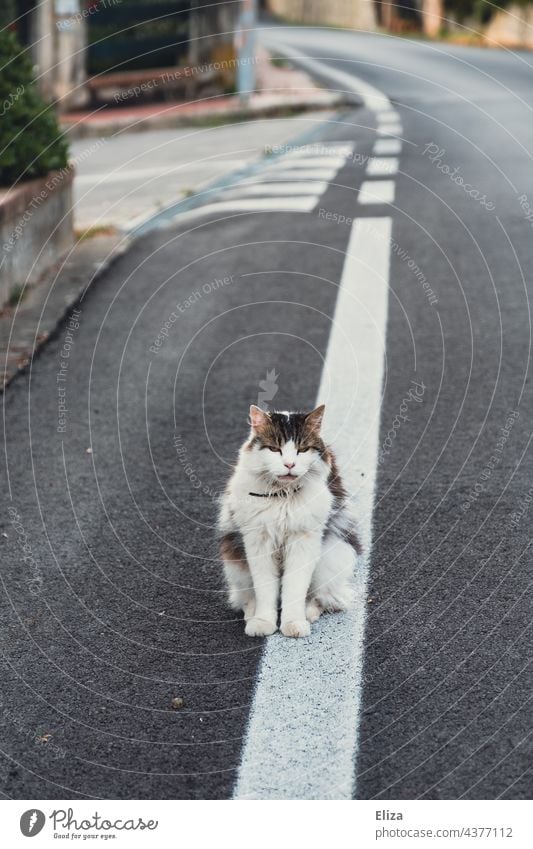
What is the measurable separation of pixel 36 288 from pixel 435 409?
4493 mm

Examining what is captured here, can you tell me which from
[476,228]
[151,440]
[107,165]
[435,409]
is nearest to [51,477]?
[151,440]

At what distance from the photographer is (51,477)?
6742mm

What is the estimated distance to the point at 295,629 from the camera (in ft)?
15.8

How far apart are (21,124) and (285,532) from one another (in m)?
7.07

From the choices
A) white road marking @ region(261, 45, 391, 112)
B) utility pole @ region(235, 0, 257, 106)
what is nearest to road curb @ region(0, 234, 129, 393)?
utility pole @ region(235, 0, 257, 106)

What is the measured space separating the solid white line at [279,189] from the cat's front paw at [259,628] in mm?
9170

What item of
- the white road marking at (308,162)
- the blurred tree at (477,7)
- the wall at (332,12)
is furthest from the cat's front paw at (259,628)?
the wall at (332,12)

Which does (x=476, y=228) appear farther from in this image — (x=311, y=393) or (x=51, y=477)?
(x=51, y=477)

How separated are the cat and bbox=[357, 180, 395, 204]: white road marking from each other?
27.0 feet

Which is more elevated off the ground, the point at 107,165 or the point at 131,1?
the point at 131,1

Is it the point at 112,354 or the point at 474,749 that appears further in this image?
the point at 112,354

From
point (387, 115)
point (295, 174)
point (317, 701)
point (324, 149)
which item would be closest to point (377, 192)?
point (295, 174)

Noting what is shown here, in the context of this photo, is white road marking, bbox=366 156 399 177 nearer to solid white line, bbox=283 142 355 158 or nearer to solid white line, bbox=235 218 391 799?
solid white line, bbox=283 142 355 158

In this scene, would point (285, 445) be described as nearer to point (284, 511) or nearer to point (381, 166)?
point (284, 511)
